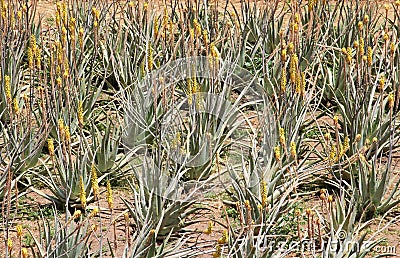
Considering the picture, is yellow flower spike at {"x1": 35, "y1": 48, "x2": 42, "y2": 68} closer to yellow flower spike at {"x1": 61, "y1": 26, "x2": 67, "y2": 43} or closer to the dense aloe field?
the dense aloe field

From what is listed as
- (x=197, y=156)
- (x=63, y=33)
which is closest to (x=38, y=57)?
(x=63, y=33)

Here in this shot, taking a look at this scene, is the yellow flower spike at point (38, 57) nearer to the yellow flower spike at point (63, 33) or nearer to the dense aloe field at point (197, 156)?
the dense aloe field at point (197, 156)

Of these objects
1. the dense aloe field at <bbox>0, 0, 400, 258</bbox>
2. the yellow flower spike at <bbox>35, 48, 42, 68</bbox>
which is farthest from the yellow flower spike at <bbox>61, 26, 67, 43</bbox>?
the yellow flower spike at <bbox>35, 48, 42, 68</bbox>

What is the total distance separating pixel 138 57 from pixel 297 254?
86.0 inches

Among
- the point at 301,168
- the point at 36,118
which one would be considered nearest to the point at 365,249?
the point at 301,168

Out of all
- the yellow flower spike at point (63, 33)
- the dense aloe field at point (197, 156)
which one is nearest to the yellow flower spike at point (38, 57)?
the dense aloe field at point (197, 156)

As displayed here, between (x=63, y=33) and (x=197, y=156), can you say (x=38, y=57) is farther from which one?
(x=197, y=156)

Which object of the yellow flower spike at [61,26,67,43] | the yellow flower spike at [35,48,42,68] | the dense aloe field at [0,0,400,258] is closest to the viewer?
the dense aloe field at [0,0,400,258]

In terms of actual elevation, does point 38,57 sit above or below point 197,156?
above

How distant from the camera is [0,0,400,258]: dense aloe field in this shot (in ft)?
12.4

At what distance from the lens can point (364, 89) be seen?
15.4 feet

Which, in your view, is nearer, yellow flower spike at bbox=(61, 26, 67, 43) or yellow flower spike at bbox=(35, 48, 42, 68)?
yellow flower spike at bbox=(35, 48, 42, 68)

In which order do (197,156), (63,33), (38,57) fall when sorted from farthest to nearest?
(63,33) < (197,156) < (38,57)

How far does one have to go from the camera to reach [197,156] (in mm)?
4438
